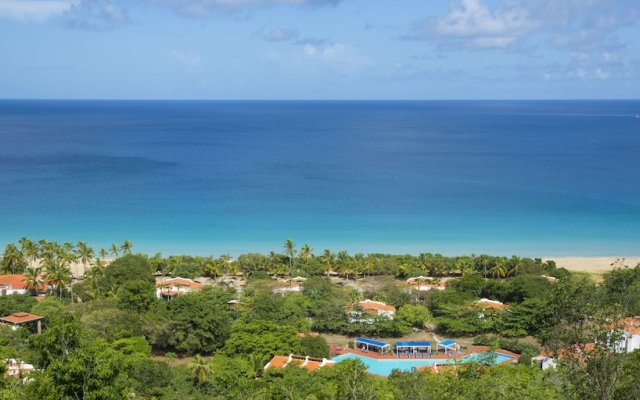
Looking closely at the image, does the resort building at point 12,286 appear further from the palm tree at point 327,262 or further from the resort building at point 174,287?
the palm tree at point 327,262

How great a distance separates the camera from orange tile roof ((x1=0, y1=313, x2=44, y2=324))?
31797 mm

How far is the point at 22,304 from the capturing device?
34344 mm

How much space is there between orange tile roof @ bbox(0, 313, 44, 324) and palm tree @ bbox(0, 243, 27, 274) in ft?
32.9

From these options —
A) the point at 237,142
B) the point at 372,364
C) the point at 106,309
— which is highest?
the point at 237,142

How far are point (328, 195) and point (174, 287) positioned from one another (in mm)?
34720

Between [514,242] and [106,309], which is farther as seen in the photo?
[514,242]

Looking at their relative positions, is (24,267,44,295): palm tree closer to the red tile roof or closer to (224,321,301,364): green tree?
(224,321,301,364): green tree

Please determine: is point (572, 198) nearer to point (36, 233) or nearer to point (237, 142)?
point (36, 233)

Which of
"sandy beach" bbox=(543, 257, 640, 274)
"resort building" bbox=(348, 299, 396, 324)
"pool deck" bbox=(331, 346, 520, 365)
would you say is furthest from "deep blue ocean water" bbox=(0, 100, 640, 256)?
"pool deck" bbox=(331, 346, 520, 365)

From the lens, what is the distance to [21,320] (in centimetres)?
3184

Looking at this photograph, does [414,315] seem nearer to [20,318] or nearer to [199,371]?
[199,371]

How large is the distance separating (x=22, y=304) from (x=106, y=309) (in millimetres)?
6875

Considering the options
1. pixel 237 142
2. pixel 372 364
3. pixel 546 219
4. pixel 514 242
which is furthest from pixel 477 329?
pixel 237 142

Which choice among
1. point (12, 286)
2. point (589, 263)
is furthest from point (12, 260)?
point (589, 263)
